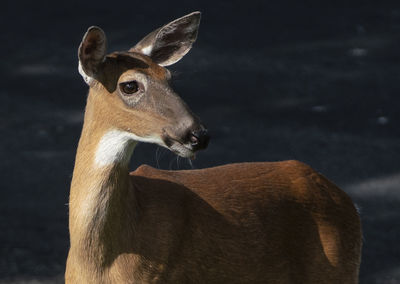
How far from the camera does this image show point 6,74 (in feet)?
29.6

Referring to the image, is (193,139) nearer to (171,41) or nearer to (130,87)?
(130,87)

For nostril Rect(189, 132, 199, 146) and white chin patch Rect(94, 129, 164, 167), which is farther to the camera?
white chin patch Rect(94, 129, 164, 167)

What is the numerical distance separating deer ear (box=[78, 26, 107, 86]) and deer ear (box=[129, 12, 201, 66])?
1.20 feet

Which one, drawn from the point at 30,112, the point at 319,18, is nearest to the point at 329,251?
the point at 30,112

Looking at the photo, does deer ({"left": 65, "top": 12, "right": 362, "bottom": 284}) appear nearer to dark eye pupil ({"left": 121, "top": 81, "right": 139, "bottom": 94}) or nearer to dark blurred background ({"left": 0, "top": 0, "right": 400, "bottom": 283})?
dark eye pupil ({"left": 121, "top": 81, "right": 139, "bottom": 94})

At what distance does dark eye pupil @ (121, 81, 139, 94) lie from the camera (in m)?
4.17

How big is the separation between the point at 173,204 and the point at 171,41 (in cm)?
80

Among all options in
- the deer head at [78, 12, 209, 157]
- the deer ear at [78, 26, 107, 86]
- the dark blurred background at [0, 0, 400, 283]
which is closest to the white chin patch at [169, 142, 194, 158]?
the deer head at [78, 12, 209, 157]

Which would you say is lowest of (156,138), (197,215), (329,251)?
(329,251)

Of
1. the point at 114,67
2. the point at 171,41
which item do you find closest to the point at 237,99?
the point at 171,41

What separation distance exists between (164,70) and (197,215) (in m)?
0.80

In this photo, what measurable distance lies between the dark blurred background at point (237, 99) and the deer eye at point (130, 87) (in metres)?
2.58

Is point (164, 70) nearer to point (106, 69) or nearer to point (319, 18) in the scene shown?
point (106, 69)

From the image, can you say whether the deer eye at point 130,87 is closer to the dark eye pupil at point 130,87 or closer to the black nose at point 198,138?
the dark eye pupil at point 130,87
